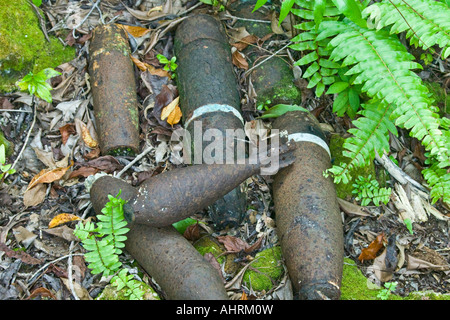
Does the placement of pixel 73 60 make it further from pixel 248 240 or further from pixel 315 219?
pixel 315 219

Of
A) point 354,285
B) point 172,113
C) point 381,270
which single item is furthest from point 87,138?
point 381,270

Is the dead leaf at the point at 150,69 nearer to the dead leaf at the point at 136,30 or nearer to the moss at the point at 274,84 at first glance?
the dead leaf at the point at 136,30

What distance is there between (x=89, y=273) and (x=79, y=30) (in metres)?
2.78

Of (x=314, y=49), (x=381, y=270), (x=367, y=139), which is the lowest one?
(x=381, y=270)

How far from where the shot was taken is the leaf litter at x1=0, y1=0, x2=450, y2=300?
11.1 ft

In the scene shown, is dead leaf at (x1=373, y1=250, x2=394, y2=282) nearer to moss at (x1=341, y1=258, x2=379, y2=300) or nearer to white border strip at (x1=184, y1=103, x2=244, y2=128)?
moss at (x1=341, y1=258, x2=379, y2=300)

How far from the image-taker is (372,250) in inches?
143

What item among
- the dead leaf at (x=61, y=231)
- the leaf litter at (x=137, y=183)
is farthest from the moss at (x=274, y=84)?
the dead leaf at (x=61, y=231)

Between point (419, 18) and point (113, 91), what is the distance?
114 inches

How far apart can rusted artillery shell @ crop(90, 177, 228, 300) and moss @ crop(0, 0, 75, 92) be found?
1.61m

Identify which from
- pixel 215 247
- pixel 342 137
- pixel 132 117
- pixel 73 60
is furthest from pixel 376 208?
pixel 73 60

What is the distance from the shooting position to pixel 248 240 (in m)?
3.74

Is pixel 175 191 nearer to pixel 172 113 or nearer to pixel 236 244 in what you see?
pixel 236 244

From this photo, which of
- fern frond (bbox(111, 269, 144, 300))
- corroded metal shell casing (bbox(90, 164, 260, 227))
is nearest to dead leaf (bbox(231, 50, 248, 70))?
corroded metal shell casing (bbox(90, 164, 260, 227))
